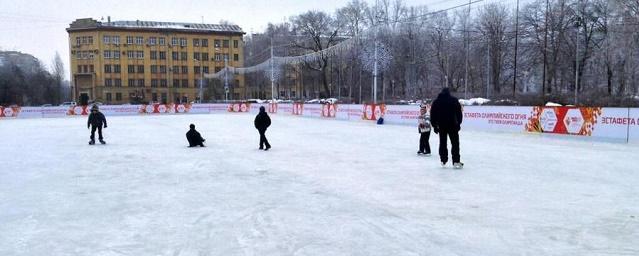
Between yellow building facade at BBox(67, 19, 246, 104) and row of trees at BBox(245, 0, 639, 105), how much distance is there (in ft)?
78.8

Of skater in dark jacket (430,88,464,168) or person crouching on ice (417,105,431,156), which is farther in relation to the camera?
person crouching on ice (417,105,431,156)

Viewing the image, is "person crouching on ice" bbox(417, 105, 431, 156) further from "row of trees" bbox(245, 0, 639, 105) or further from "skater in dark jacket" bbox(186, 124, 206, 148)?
"row of trees" bbox(245, 0, 639, 105)

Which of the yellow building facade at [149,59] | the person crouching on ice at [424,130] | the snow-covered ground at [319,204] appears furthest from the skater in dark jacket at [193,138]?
the yellow building facade at [149,59]

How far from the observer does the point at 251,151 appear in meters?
14.9

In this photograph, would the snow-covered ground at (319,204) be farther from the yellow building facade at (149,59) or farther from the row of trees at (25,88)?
the yellow building facade at (149,59)

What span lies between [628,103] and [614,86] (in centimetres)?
1720

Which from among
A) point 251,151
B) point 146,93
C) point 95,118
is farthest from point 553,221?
point 146,93

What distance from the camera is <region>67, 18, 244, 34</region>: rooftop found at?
9306 cm

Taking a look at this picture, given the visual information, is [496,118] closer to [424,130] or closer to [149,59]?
[424,130]

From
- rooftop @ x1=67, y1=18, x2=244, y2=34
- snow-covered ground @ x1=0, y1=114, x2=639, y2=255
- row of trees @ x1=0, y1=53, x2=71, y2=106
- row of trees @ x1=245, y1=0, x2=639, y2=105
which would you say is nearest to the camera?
snow-covered ground @ x1=0, y1=114, x2=639, y2=255

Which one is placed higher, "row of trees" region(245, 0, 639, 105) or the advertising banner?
"row of trees" region(245, 0, 639, 105)

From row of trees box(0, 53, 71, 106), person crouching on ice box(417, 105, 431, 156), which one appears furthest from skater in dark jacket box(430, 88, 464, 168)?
row of trees box(0, 53, 71, 106)

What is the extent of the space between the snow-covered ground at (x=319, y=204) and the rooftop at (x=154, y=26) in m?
86.2

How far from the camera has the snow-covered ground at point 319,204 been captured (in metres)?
5.27
